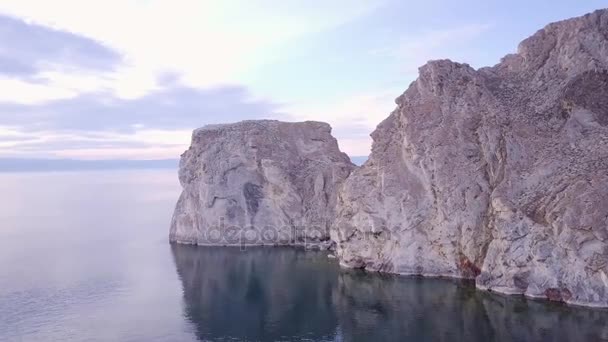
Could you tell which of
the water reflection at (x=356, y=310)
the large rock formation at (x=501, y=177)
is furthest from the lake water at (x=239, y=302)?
the large rock formation at (x=501, y=177)

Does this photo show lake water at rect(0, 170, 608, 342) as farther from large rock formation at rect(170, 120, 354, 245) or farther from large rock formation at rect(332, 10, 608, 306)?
large rock formation at rect(170, 120, 354, 245)

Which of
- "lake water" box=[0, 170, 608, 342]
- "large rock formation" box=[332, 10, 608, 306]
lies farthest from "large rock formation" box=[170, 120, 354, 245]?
"large rock formation" box=[332, 10, 608, 306]

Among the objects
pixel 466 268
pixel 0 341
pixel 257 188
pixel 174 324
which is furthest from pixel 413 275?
pixel 0 341

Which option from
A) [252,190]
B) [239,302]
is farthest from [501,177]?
[252,190]

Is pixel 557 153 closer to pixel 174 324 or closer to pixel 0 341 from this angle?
pixel 174 324

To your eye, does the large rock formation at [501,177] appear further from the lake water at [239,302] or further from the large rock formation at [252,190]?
the large rock formation at [252,190]

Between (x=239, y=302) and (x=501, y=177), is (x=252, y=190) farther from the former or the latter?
(x=501, y=177)
